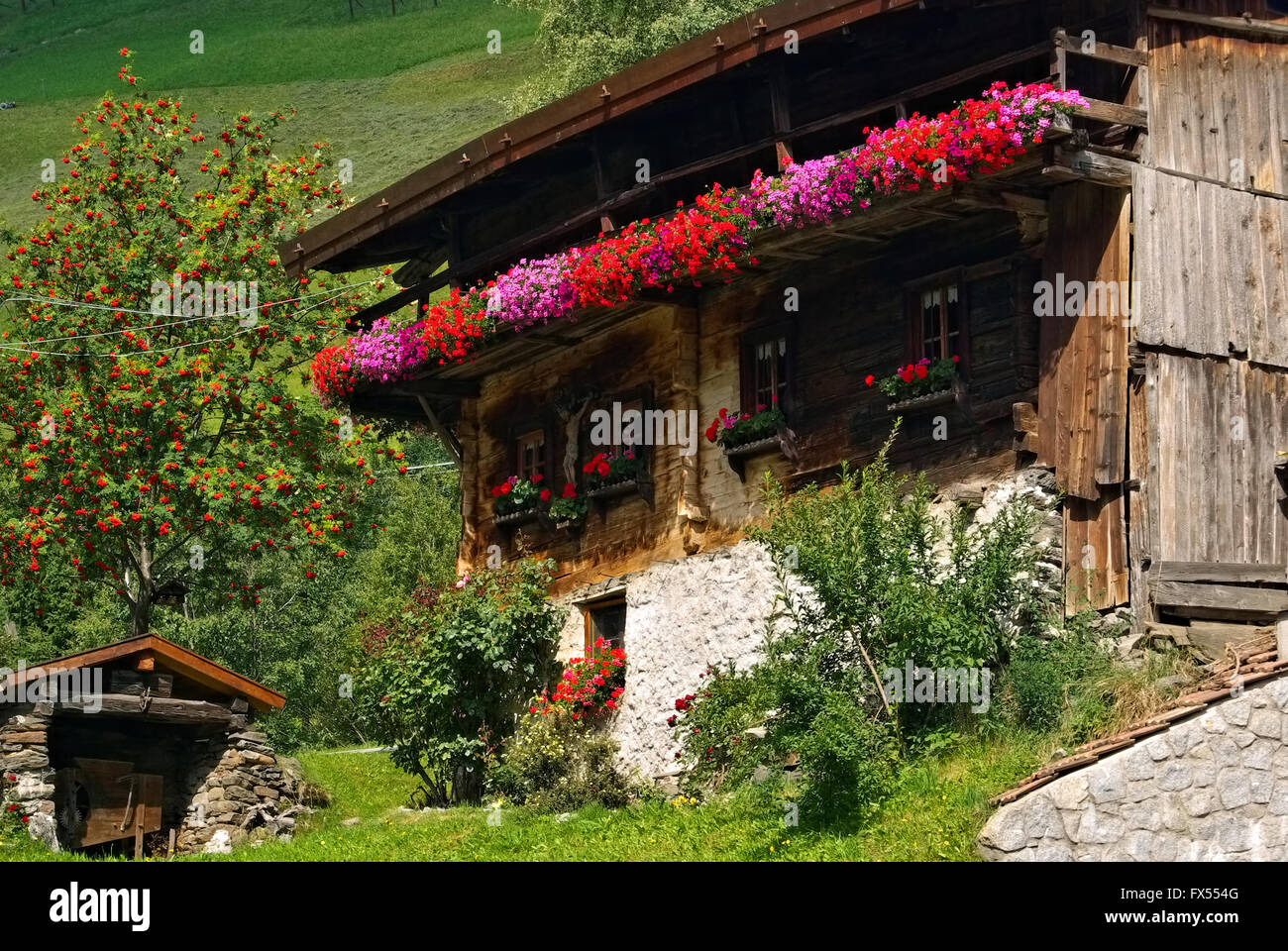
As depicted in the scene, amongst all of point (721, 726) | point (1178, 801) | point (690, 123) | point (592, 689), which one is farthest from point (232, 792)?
point (1178, 801)

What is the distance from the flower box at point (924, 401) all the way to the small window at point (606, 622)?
491 centimetres

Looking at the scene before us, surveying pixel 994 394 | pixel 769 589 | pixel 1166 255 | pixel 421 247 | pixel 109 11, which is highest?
pixel 109 11

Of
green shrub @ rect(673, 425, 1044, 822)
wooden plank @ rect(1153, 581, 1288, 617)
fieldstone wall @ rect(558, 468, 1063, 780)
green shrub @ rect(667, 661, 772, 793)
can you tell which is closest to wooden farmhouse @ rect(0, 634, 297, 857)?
fieldstone wall @ rect(558, 468, 1063, 780)

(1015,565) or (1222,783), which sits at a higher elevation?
(1015,565)

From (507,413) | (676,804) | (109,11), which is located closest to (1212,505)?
(676,804)

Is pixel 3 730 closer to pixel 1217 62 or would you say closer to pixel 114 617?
pixel 1217 62

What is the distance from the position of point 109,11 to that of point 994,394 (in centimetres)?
11513

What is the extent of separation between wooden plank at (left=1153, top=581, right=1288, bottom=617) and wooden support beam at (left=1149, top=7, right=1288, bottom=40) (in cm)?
560

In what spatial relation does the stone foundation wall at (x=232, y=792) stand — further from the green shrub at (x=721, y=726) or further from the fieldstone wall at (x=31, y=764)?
the green shrub at (x=721, y=726)

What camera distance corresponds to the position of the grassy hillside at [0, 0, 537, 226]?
288 ft

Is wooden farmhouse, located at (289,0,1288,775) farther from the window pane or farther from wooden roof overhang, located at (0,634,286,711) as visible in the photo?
wooden roof overhang, located at (0,634,286,711)

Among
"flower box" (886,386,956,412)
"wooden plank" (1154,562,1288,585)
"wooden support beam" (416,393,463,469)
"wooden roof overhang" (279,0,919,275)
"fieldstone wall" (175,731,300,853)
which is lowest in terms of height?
"fieldstone wall" (175,731,300,853)

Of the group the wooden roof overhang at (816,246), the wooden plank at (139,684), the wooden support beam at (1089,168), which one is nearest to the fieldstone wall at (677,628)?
the wooden roof overhang at (816,246)

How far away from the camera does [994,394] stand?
1703 centimetres
